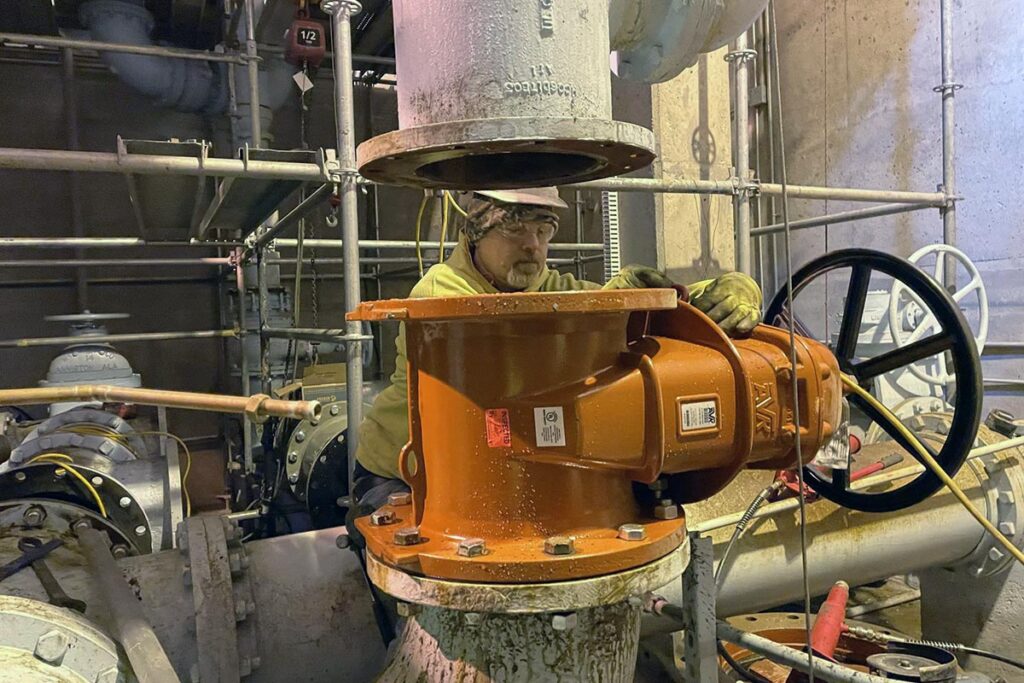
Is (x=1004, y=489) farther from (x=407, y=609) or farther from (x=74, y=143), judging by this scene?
(x=74, y=143)

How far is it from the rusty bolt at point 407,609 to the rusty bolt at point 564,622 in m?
0.16

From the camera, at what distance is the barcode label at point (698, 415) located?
0.83 m

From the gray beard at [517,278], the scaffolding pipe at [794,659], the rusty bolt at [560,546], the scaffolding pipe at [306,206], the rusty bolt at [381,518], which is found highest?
the scaffolding pipe at [306,206]

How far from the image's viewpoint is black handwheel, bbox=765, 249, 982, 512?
1.05 metres

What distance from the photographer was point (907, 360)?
1162 mm

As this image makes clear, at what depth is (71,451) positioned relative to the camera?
1.70m

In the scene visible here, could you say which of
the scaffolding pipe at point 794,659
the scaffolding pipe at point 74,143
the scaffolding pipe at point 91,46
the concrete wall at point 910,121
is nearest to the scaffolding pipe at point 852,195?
the concrete wall at point 910,121

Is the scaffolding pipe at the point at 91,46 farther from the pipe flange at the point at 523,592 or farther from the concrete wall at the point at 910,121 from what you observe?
the pipe flange at the point at 523,592

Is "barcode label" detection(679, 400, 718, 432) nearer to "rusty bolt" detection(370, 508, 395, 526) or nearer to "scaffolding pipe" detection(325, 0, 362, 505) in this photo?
"rusty bolt" detection(370, 508, 395, 526)

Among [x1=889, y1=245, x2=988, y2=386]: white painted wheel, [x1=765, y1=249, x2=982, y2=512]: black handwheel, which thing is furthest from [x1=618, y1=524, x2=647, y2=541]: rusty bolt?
[x1=889, y1=245, x2=988, y2=386]: white painted wheel

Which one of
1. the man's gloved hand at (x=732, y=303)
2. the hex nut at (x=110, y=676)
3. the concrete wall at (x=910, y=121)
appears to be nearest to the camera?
the hex nut at (x=110, y=676)

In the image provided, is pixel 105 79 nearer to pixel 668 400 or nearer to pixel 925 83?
pixel 925 83

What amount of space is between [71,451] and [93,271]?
295cm

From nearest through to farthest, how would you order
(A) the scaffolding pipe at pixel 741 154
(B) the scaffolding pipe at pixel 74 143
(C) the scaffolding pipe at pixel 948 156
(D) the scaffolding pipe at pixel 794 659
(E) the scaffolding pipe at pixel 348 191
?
(D) the scaffolding pipe at pixel 794 659, (E) the scaffolding pipe at pixel 348 191, (A) the scaffolding pipe at pixel 741 154, (C) the scaffolding pipe at pixel 948 156, (B) the scaffolding pipe at pixel 74 143
